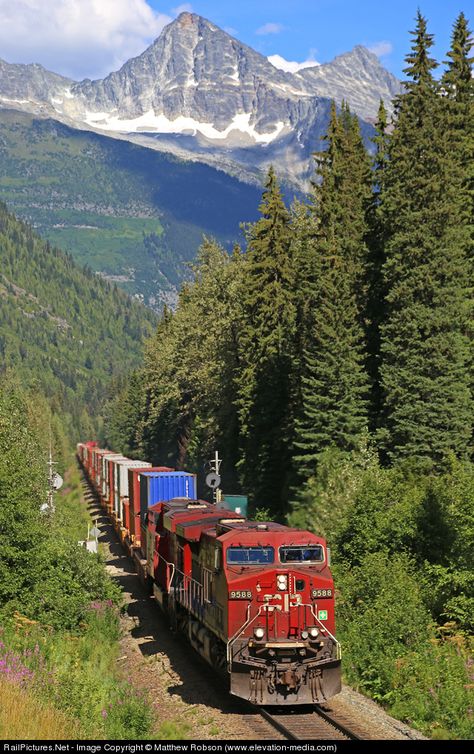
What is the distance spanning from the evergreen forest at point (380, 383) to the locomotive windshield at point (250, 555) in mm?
4678

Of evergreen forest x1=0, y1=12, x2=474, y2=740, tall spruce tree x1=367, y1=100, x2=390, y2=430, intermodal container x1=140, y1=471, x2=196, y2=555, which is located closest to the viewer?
evergreen forest x1=0, y1=12, x2=474, y2=740

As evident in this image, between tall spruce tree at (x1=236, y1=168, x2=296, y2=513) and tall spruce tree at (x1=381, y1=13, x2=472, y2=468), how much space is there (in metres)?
12.7

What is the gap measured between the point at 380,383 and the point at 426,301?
190 inches

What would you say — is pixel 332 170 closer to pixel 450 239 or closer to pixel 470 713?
pixel 450 239

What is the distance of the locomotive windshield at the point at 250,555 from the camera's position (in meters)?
23.8

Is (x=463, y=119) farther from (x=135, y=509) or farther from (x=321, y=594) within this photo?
(x=321, y=594)

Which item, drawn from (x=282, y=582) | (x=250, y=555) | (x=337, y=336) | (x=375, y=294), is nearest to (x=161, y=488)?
(x=337, y=336)

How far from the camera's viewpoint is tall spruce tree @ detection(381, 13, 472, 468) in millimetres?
46469

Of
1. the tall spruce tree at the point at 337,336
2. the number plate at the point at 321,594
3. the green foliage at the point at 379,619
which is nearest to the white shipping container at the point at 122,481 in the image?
the tall spruce tree at the point at 337,336

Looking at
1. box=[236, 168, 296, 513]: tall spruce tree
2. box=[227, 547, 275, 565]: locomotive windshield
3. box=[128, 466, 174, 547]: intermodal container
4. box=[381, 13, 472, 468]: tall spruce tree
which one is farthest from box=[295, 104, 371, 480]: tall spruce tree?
box=[227, 547, 275, 565]: locomotive windshield

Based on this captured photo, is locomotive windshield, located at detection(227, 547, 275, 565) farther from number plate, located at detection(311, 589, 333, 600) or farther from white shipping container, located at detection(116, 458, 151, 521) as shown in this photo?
white shipping container, located at detection(116, 458, 151, 521)

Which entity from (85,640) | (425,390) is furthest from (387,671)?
(425,390)

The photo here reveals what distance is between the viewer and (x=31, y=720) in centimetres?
1800

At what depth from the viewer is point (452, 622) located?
27.9 meters
